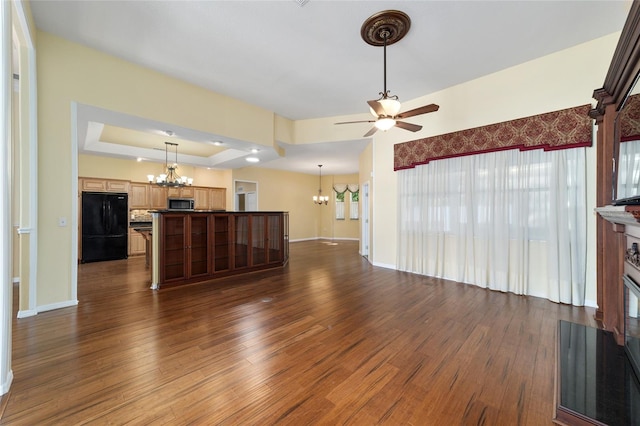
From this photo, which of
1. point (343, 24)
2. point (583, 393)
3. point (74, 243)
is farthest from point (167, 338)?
point (343, 24)

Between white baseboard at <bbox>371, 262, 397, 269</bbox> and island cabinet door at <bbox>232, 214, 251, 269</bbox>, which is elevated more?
island cabinet door at <bbox>232, 214, 251, 269</bbox>

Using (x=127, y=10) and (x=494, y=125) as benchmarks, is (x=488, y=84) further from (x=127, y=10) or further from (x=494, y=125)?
(x=127, y=10)

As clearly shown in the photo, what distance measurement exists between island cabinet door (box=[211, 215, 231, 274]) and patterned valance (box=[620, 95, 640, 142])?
526cm

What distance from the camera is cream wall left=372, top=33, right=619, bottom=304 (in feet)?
10.3

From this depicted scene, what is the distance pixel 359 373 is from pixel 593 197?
3.69 m

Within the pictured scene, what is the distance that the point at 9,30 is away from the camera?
5.72 ft

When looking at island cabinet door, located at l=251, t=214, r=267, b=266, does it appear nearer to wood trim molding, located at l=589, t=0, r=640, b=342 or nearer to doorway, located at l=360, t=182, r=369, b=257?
doorway, located at l=360, t=182, r=369, b=257

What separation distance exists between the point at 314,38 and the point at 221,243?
3706 mm

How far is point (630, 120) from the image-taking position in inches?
82.0

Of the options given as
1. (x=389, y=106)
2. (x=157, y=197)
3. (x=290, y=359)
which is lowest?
(x=290, y=359)

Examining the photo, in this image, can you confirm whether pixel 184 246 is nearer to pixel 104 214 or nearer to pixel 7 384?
pixel 7 384

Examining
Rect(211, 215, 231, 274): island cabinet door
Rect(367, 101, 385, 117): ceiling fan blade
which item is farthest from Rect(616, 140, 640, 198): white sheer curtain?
Rect(211, 215, 231, 274): island cabinet door

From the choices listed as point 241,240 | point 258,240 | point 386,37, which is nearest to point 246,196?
point 258,240

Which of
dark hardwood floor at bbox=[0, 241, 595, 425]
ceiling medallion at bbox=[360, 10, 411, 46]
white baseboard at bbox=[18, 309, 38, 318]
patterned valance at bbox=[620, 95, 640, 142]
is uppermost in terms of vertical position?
ceiling medallion at bbox=[360, 10, 411, 46]
